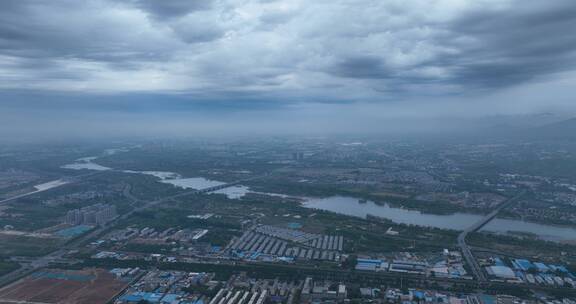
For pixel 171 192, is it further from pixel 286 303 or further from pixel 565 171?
pixel 565 171

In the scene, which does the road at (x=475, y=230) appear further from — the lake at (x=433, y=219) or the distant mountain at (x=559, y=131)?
the distant mountain at (x=559, y=131)

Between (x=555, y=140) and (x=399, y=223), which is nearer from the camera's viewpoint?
(x=399, y=223)

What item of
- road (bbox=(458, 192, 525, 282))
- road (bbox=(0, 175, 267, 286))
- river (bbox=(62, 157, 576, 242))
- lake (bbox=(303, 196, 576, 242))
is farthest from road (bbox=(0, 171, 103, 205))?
road (bbox=(458, 192, 525, 282))

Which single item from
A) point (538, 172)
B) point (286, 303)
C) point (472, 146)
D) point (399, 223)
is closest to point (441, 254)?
point (399, 223)

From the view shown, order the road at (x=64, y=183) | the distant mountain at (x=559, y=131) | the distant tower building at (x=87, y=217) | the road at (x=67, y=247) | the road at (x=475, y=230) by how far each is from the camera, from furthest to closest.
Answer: the distant mountain at (x=559, y=131), the road at (x=64, y=183), the distant tower building at (x=87, y=217), the road at (x=475, y=230), the road at (x=67, y=247)

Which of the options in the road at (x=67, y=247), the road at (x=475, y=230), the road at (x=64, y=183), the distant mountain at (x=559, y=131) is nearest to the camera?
the road at (x=67, y=247)

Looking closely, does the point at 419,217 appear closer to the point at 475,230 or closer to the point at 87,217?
the point at 475,230

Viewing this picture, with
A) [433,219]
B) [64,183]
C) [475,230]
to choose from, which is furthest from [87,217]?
[475,230]

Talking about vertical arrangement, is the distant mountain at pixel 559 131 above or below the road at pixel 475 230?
above

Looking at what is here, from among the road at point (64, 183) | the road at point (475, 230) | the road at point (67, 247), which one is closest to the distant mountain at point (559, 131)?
the road at point (475, 230)
